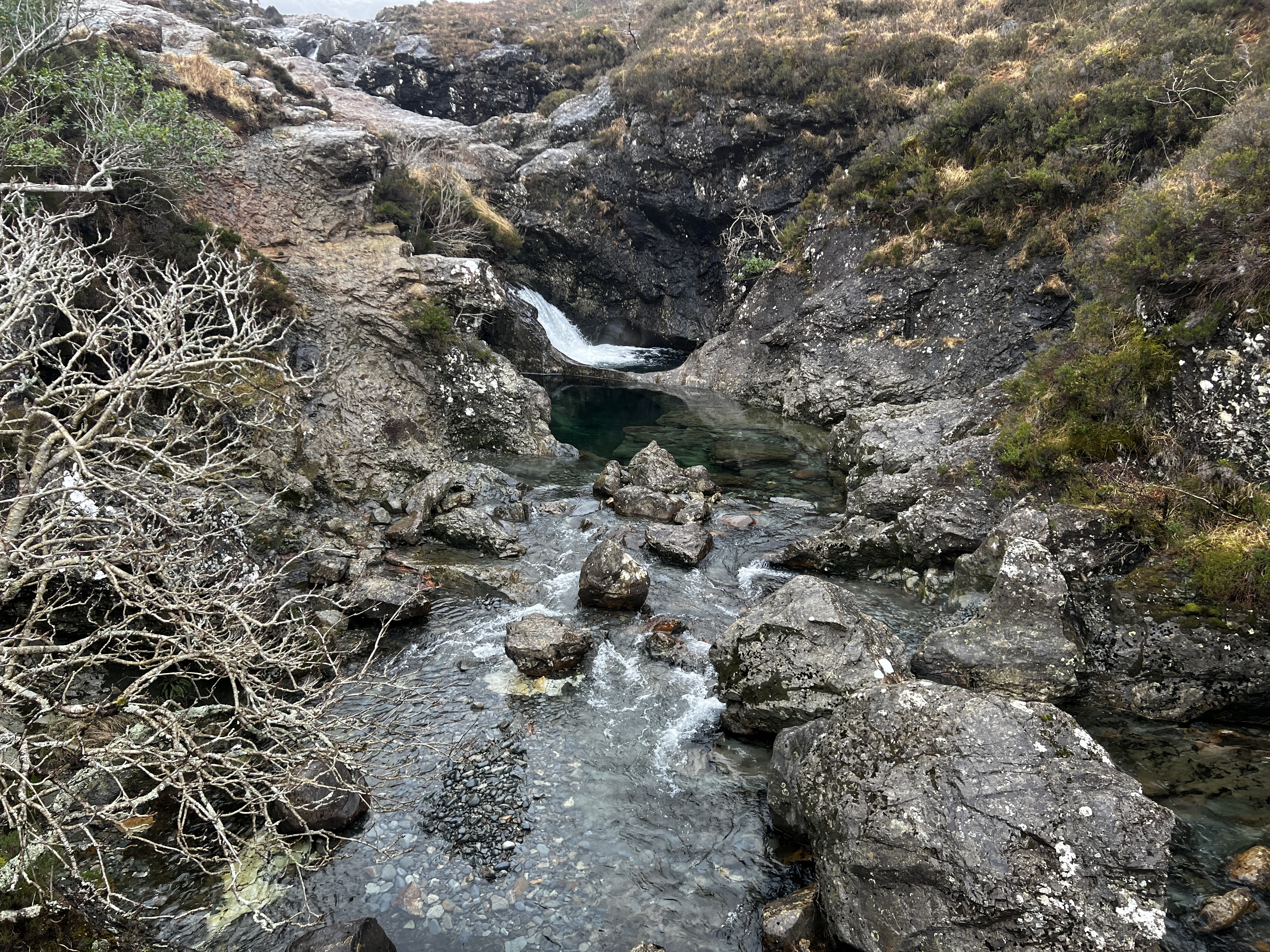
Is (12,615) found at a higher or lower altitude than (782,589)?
lower

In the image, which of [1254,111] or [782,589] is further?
[1254,111]

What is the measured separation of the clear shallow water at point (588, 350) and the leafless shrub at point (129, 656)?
74.3 ft

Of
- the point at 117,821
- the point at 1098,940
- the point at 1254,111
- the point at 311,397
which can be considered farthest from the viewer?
the point at 311,397

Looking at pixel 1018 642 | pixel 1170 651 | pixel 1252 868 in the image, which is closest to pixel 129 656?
pixel 1018 642

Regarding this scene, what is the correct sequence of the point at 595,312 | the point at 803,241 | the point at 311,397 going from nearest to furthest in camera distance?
the point at 311,397 < the point at 803,241 < the point at 595,312

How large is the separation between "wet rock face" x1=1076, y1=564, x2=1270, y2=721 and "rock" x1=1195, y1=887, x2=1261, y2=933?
2.76 metres

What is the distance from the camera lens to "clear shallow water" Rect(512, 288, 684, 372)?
104ft

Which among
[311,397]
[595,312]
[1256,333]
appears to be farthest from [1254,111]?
[595,312]

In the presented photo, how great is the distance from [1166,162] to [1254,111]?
9.55 m

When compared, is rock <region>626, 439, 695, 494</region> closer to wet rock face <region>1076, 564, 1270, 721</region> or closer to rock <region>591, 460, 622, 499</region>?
rock <region>591, 460, 622, 499</region>

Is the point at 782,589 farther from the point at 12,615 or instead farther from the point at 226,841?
the point at 12,615

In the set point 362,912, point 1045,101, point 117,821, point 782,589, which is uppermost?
point 1045,101

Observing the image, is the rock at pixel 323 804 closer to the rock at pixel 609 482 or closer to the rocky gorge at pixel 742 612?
the rocky gorge at pixel 742 612

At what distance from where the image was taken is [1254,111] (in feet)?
33.3
